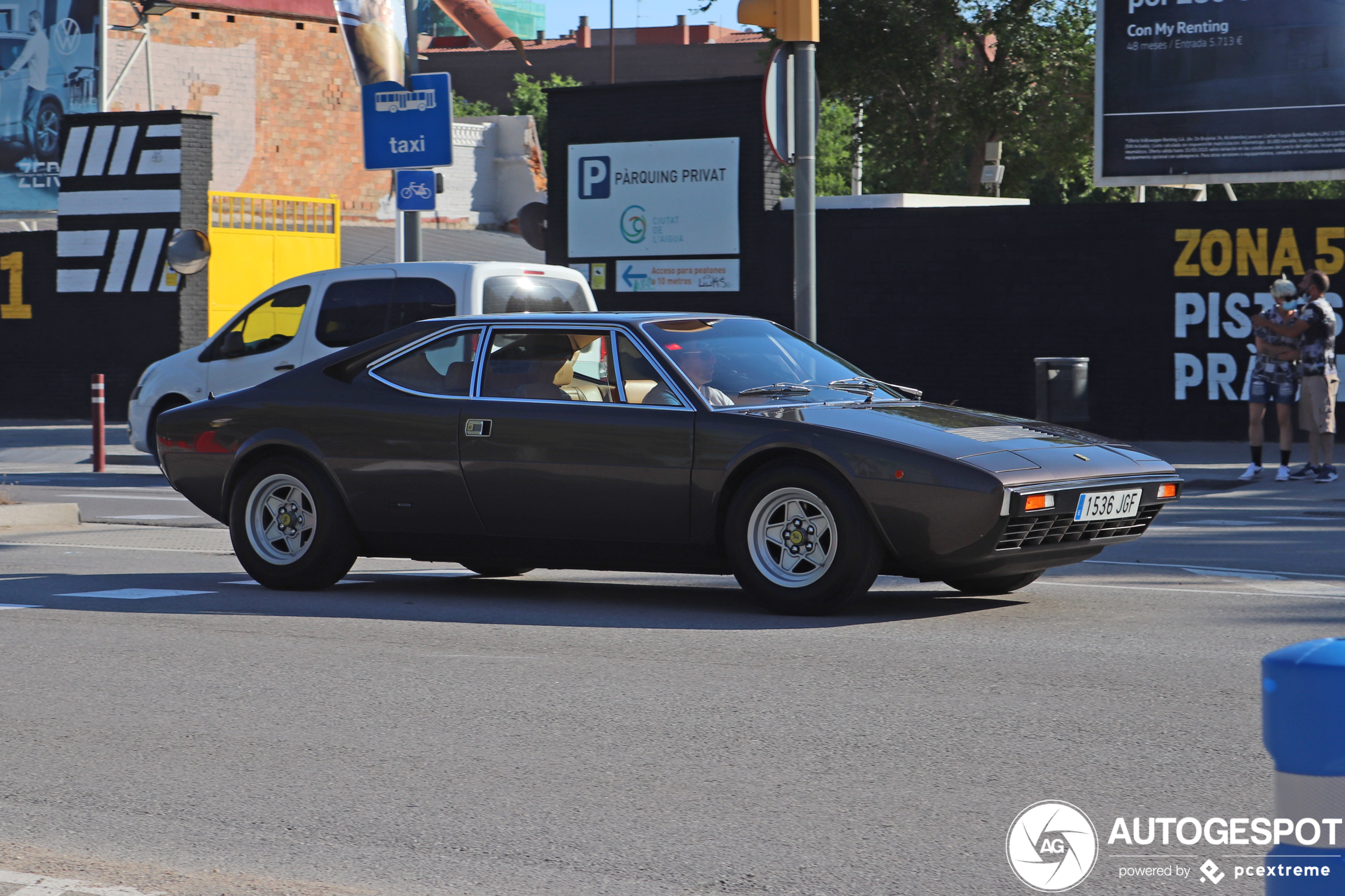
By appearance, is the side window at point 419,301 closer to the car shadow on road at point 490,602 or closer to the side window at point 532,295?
the side window at point 532,295

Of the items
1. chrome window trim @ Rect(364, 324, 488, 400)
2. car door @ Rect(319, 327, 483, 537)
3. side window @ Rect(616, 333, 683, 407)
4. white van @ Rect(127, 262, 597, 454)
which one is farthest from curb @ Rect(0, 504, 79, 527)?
side window @ Rect(616, 333, 683, 407)

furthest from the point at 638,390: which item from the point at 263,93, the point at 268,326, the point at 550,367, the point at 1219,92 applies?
the point at 263,93

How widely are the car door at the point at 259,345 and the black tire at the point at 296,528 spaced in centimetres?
683

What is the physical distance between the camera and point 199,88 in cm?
4541

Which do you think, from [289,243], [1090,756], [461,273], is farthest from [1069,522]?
[289,243]

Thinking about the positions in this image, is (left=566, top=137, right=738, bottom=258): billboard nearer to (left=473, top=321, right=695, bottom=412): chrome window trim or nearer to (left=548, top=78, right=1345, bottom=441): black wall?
(left=548, top=78, right=1345, bottom=441): black wall

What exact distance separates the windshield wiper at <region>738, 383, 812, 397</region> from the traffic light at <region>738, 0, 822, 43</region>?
6.16 m

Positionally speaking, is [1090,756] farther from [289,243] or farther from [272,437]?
[289,243]

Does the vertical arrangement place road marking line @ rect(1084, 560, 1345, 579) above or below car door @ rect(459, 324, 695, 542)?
below

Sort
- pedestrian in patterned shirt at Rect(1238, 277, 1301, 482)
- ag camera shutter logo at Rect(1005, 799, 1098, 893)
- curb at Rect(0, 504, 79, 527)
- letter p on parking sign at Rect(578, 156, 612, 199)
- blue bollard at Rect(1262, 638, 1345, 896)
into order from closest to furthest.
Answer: blue bollard at Rect(1262, 638, 1345, 896)
ag camera shutter logo at Rect(1005, 799, 1098, 893)
curb at Rect(0, 504, 79, 527)
pedestrian in patterned shirt at Rect(1238, 277, 1301, 482)
letter p on parking sign at Rect(578, 156, 612, 199)

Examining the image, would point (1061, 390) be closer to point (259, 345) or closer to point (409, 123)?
point (259, 345)

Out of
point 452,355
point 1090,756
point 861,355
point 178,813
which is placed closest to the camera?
point 178,813

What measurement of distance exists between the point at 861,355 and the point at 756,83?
4100 millimetres

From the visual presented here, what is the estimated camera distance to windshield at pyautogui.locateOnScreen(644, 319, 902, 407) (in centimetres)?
837
